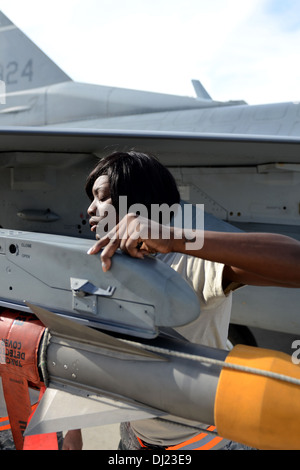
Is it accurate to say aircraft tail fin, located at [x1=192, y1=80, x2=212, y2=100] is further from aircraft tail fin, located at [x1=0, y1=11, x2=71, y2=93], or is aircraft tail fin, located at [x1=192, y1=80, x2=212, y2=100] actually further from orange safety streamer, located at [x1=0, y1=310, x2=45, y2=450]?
orange safety streamer, located at [x1=0, y1=310, x2=45, y2=450]

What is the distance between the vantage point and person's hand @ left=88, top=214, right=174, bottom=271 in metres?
1.01

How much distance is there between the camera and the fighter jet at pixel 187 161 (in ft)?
8.85

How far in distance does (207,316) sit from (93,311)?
0.37 meters

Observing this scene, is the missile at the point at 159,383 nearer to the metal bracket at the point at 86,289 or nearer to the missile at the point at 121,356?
the missile at the point at 121,356

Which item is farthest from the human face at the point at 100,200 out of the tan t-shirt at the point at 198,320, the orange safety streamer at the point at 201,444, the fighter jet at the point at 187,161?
the fighter jet at the point at 187,161

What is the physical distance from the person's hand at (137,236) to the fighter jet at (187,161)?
5.15ft

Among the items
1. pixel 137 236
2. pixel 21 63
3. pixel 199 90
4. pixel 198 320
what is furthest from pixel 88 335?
pixel 199 90

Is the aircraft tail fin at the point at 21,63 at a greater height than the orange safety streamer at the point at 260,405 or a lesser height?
greater

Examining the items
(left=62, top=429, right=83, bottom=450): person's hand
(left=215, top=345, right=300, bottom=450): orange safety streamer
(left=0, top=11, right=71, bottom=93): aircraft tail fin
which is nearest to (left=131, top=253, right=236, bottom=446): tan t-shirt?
(left=215, top=345, right=300, bottom=450): orange safety streamer

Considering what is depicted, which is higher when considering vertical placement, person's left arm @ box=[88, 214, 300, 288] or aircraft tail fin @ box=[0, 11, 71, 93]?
aircraft tail fin @ box=[0, 11, 71, 93]

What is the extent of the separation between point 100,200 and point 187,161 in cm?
195

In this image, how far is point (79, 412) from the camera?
1352 millimetres

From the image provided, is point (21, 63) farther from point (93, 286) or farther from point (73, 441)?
point (73, 441)

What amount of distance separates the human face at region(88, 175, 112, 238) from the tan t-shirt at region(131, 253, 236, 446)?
0.30m
